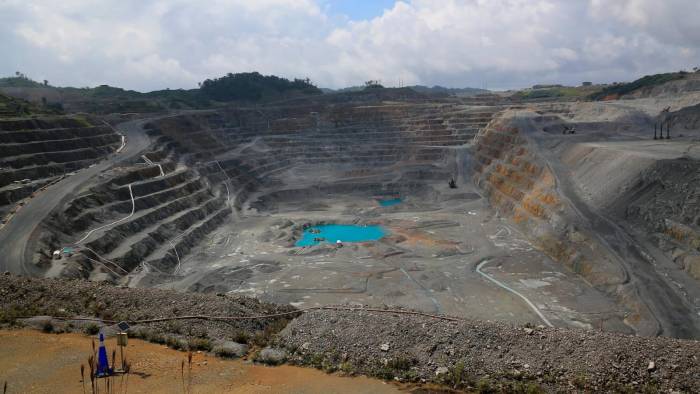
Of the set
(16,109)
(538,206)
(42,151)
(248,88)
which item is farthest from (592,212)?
(248,88)

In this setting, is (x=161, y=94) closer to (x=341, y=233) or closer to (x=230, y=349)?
(x=341, y=233)

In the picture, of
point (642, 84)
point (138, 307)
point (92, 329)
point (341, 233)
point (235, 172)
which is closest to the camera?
point (92, 329)

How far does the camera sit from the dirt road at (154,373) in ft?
43.1

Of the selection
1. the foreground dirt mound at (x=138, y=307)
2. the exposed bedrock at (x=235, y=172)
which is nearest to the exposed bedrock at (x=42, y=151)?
the exposed bedrock at (x=235, y=172)

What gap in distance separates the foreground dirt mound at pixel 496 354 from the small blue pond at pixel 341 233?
98.9ft

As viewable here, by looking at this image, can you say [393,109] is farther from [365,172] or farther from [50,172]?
[50,172]

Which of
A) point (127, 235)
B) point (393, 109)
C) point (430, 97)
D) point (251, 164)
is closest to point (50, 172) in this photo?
point (127, 235)

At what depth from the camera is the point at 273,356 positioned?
1538 centimetres

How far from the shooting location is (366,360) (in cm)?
1505

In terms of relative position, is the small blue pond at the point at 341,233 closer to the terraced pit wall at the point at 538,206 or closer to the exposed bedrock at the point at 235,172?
the exposed bedrock at the point at 235,172

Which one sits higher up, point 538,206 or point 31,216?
point 31,216

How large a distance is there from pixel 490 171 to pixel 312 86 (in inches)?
3517

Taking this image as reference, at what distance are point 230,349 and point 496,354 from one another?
865 centimetres

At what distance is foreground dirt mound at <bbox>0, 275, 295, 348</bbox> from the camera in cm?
1698
